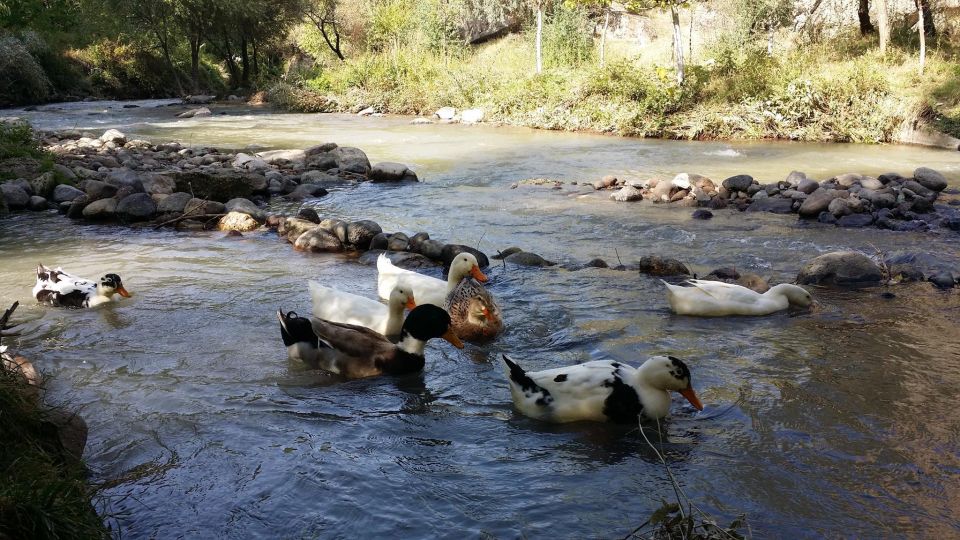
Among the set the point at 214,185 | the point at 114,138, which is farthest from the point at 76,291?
the point at 114,138

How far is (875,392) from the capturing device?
206 inches

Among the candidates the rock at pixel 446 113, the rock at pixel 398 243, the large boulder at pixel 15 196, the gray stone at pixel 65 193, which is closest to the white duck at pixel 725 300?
the rock at pixel 398 243

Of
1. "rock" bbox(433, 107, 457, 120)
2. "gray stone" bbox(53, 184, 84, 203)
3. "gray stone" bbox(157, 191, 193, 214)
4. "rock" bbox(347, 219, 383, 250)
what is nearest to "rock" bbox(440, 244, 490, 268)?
"rock" bbox(347, 219, 383, 250)

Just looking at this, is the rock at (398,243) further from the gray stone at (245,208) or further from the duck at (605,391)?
the duck at (605,391)

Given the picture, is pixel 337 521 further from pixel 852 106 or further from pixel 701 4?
pixel 701 4

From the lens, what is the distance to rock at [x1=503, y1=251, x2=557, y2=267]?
29.4 feet

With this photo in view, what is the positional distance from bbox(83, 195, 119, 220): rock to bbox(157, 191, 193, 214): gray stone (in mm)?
653

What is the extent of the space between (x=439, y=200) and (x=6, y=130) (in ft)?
29.7

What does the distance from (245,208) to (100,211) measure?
7.18 feet

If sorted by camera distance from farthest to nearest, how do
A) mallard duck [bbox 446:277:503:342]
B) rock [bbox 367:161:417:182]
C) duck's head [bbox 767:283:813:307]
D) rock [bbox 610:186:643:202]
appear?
rock [bbox 367:161:417:182]
rock [bbox 610:186:643:202]
duck's head [bbox 767:283:813:307]
mallard duck [bbox 446:277:503:342]

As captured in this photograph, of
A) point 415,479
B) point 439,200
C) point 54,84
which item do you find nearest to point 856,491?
point 415,479

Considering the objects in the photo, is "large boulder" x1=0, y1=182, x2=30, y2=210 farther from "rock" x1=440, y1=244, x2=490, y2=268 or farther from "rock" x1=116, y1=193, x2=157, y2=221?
"rock" x1=440, y1=244, x2=490, y2=268

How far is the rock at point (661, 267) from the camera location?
8.44 m

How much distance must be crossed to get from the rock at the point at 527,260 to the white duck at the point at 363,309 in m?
2.75
